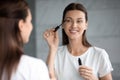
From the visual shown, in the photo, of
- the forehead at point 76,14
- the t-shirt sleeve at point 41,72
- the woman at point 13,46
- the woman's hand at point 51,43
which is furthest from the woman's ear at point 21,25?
the forehead at point 76,14

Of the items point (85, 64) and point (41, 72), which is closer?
point (41, 72)

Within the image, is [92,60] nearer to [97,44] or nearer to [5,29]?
[5,29]

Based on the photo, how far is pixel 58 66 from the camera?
4.26 feet

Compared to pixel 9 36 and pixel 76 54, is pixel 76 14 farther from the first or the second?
pixel 9 36

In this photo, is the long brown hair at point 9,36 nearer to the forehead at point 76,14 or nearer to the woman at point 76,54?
the woman at point 76,54

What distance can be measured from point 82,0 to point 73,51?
0.84 metres

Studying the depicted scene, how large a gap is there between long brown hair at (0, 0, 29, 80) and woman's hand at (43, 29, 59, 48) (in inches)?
20.6

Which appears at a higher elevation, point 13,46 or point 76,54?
point 13,46

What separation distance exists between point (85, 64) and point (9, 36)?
2.15 feet

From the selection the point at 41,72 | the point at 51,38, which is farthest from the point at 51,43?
the point at 41,72

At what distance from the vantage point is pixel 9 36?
67 centimetres

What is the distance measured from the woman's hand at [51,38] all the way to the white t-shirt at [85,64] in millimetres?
138

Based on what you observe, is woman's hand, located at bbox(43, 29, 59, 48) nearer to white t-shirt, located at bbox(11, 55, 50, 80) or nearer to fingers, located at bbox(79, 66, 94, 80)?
fingers, located at bbox(79, 66, 94, 80)

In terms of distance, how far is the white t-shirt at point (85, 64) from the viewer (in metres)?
1.24
